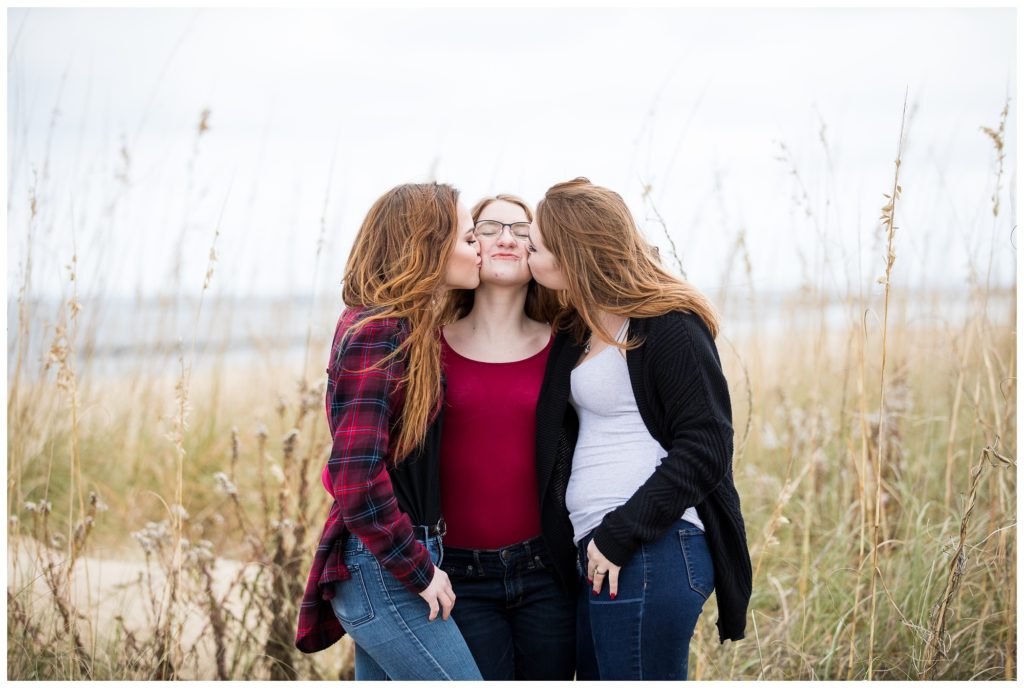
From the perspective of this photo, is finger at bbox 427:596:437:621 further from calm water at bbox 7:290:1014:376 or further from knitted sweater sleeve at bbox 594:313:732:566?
calm water at bbox 7:290:1014:376

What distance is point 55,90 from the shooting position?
8.65 ft

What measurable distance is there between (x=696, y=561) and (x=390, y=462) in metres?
0.70

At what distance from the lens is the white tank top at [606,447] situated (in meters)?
1.77

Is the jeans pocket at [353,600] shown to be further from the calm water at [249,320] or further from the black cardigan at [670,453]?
the calm water at [249,320]

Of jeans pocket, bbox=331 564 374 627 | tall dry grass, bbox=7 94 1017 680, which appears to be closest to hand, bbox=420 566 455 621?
jeans pocket, bbox=331 564 374 627

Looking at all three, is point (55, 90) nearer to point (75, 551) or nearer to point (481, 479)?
point (75, 551)

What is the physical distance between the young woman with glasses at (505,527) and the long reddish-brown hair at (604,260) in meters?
0.26

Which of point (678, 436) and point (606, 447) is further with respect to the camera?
point (606, 447)

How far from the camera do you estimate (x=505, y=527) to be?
191 centimetres

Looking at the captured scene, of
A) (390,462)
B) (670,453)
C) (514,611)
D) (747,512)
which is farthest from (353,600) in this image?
(747,512)

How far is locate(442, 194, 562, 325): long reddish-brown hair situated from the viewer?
2184 mm

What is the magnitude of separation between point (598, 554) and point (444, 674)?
1.38 ft

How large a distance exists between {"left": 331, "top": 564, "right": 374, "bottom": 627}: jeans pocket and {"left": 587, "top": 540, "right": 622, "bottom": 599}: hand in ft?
1.57

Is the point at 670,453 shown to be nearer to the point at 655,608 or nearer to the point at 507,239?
the point at 655,608
